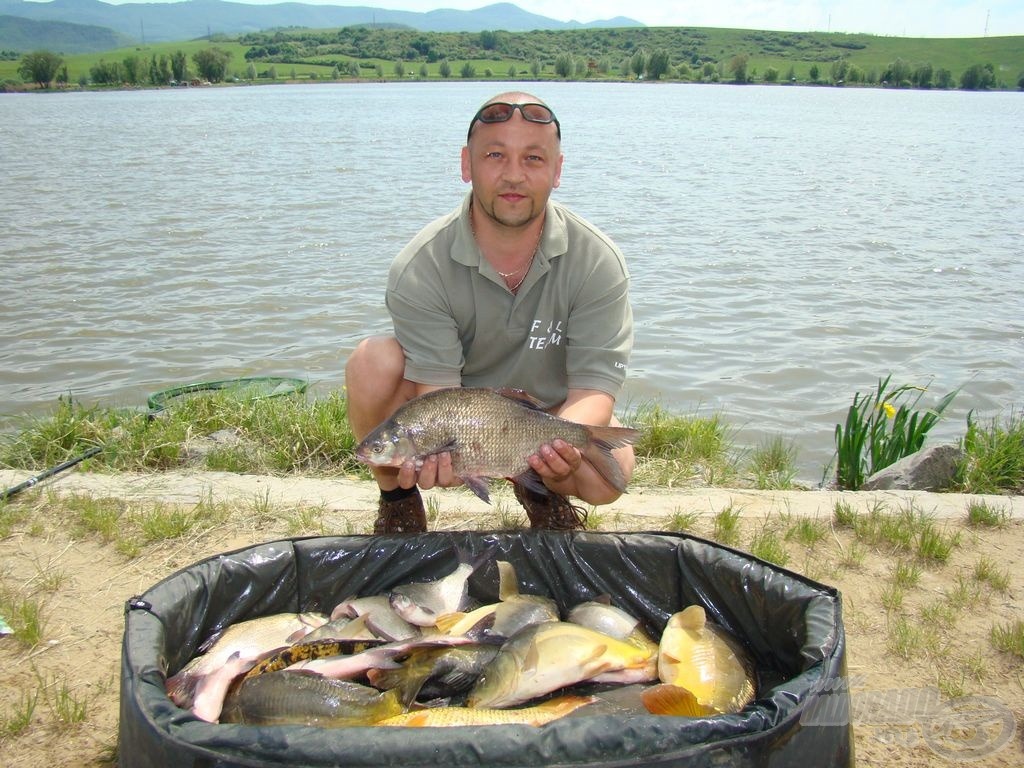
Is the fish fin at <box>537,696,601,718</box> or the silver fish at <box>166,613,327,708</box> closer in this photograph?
the fish fin at <box>537,696,601,718</box>

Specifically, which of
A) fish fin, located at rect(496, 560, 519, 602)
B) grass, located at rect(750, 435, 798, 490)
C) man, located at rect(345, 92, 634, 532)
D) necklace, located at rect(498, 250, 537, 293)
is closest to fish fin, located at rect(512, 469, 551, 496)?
man, located at rect(345, 92, 634, 532)

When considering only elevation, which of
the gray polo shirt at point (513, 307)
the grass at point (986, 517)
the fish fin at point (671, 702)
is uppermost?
the gray polo shirt at point (513, 307)

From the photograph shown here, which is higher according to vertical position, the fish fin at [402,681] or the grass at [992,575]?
the grass at [992,575]

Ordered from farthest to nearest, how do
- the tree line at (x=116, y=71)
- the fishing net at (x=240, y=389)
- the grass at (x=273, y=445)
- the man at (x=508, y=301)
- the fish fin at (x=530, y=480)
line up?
the tree line at (x=116, y=71), the fishing net at (x=240, y=389), the grass at (x=273, y=445), the man at (x=508, y=301), the fish fin at (x=530, y=480)

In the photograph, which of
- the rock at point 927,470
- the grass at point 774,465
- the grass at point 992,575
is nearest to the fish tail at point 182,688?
the grass at point 992,575

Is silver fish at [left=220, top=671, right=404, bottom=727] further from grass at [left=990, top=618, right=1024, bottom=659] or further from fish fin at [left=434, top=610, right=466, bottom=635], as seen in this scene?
grass at [left=990, top=618, right=1024, bottom=659]

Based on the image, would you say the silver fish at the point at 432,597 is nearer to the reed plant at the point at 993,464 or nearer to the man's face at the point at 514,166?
the man's face at the point at 514,166

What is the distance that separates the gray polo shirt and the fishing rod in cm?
192

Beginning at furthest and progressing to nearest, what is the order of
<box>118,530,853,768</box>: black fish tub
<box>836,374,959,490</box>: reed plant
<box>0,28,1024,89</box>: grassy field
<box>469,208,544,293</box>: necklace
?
<box>0,28,1024,89</box>: grassy field → <box>836,374,959,490</box>: reed plant → <box>469,208,544,293</box>: necklace → <box>118,530,853,768</box>: black fish tub

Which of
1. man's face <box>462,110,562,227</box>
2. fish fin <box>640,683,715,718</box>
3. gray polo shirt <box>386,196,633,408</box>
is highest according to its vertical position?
man's face <box>462,110,562,227</box>

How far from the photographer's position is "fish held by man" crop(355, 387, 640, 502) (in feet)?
9.57

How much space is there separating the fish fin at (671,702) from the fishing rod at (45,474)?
116 inches

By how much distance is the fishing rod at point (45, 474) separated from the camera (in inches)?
153

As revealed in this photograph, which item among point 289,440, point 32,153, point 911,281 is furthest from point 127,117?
point 289,440
